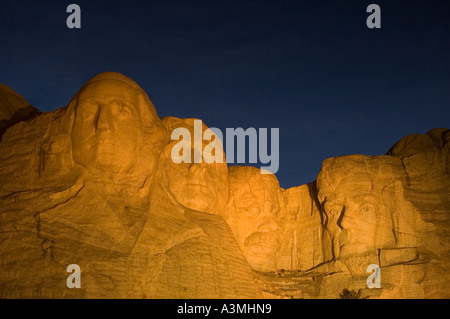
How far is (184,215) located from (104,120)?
11.3ft

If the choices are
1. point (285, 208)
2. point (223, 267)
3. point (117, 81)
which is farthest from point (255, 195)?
point (117, 81)

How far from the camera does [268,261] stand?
71.5 ft

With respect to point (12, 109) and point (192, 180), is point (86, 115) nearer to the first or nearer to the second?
point (192, 180)

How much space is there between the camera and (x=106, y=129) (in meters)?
17.4

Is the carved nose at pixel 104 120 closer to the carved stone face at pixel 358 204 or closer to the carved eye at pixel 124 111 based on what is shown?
the carved eye at pixel 124 111

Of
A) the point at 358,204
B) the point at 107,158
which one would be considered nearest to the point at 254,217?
the point at 358,204

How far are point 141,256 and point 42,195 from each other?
2.90 meters

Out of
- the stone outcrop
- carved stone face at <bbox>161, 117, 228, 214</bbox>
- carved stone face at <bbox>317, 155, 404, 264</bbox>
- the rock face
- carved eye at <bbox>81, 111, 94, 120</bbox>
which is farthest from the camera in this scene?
carved stone face at <bbox>317, 155, 404, 264</bbox>

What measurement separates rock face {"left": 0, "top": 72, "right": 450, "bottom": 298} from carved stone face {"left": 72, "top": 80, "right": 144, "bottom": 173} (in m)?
0.03

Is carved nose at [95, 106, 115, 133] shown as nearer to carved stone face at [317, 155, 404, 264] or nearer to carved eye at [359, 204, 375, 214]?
carved stone face at [317, 155, 404, 264]

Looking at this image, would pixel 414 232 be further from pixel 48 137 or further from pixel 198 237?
pixel 48 137

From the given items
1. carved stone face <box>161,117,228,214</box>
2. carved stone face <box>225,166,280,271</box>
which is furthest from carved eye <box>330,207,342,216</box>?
carved stone face <box>161,117,228,214</box>

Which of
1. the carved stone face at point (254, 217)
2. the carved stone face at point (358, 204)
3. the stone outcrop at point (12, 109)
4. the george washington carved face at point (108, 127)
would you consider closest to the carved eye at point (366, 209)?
the carved stone face at point (358, 204)

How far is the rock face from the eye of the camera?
15984 millimetres
